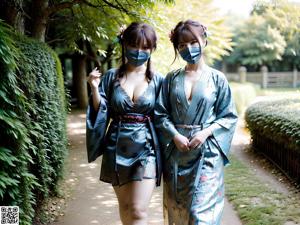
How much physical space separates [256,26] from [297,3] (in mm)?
19504

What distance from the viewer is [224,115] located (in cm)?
323

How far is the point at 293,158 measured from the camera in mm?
6395

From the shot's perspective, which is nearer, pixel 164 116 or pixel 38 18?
pixel 164 116

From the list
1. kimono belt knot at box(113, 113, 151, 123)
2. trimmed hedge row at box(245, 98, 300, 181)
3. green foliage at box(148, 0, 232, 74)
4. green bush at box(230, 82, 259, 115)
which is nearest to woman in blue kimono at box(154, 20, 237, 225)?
kimono belt knot at box(113, 113, 151, 123)

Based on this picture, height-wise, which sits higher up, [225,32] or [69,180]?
[225,32]

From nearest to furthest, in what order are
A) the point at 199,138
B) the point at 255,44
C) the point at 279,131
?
the point at 199,138 → the point at 279,131 → the point at 255,44

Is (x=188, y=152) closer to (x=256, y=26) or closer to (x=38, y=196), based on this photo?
(x=38, y=196)

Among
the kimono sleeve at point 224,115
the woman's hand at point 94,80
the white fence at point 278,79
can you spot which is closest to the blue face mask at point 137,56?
the woman's hand at point 94,80

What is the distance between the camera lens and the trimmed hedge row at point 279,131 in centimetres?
618

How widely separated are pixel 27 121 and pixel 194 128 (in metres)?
1.54

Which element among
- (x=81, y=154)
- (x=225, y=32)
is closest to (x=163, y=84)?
(x=81, y=154)

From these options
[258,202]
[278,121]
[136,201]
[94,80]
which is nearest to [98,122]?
[94,80]
